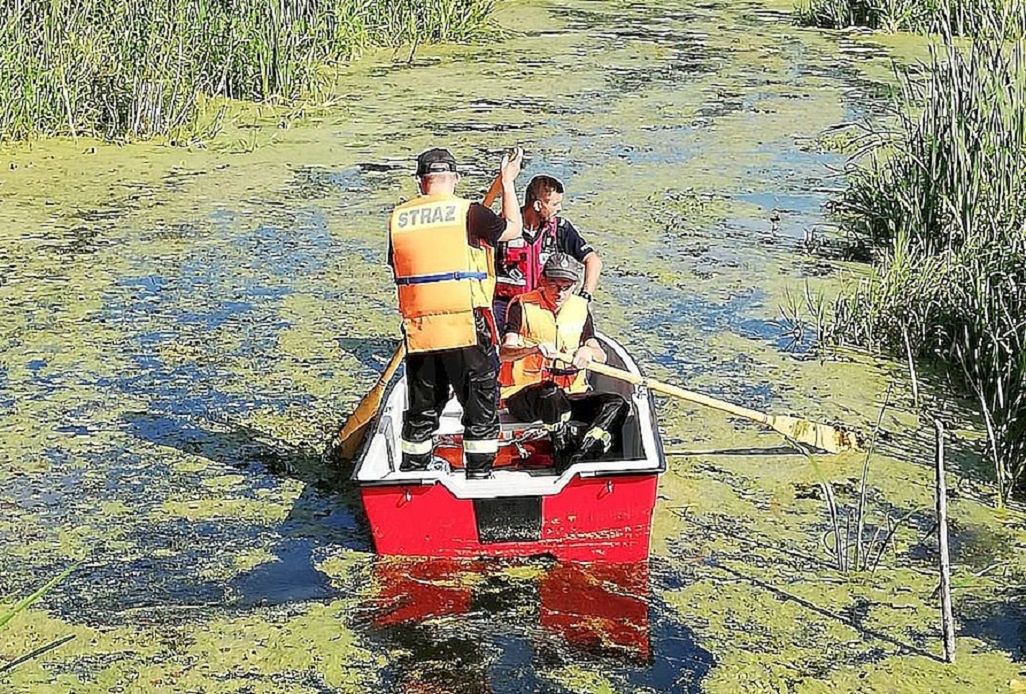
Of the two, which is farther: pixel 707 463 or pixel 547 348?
pixel 707 463

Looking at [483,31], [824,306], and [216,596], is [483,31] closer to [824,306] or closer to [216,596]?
[824,306]

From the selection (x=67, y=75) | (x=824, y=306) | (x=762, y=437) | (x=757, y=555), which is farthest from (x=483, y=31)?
(x=757, y=555)

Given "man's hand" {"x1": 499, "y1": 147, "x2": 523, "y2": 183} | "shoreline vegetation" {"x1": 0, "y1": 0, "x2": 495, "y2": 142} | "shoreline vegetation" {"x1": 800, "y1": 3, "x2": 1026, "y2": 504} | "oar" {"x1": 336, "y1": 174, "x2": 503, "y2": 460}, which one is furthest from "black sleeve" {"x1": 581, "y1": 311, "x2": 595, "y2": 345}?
"shoreline vegetation" {"x1": 0, "y1": 0, "x2": 495, "y2": 142}

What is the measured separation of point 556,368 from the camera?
4773 millimetres

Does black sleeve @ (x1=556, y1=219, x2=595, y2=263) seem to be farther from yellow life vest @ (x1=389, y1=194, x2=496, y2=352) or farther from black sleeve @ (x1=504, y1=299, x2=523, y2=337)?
yellow life vest @ (x1=389, y1=194, x2=496, y2=352)

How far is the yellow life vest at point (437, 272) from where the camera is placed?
415cm

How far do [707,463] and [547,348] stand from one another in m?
0.77

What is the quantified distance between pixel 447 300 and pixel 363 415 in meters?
0.74

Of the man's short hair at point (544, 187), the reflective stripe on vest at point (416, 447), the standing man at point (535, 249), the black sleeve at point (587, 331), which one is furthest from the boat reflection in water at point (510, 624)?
the man's short hair at point (544, 187)

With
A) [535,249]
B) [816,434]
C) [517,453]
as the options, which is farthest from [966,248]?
[517,453]

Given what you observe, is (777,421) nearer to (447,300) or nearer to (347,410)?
(447,300)

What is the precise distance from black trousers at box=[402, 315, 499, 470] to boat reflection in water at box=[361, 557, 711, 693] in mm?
377

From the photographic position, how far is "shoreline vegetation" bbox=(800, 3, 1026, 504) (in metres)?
5.07

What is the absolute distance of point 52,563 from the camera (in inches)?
169
